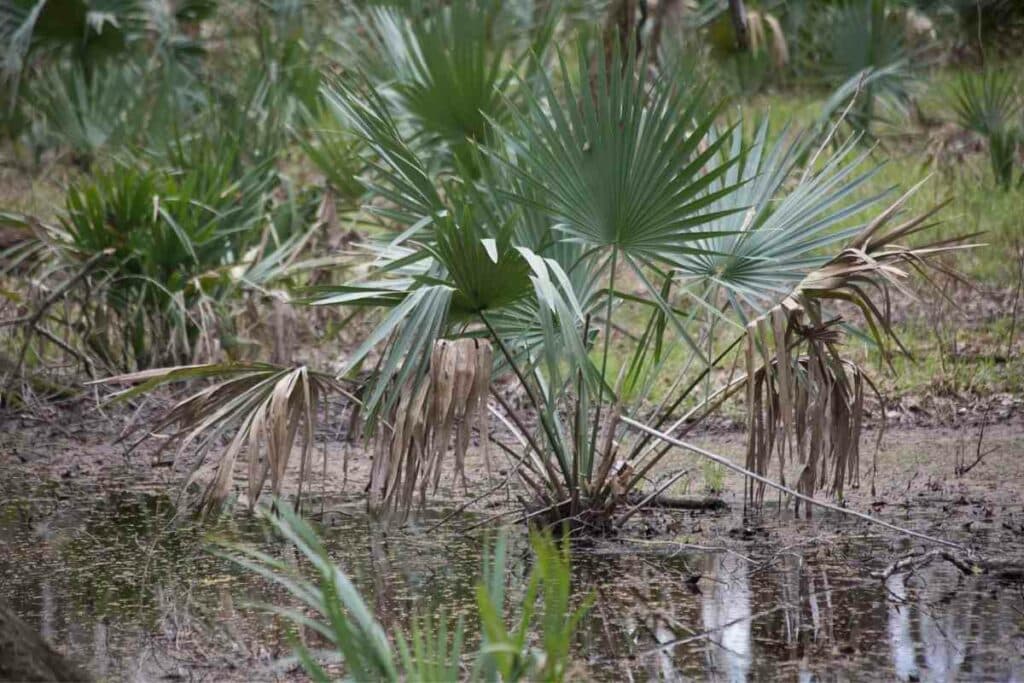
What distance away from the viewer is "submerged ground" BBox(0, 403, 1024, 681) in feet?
12.5

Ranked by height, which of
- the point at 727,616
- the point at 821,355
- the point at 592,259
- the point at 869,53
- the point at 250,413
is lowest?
the point at 727,616

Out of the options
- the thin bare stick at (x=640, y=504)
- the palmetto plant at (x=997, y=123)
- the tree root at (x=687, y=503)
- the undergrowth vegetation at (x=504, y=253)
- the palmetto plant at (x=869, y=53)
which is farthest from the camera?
the palmetto plant at (x=869, y=53)

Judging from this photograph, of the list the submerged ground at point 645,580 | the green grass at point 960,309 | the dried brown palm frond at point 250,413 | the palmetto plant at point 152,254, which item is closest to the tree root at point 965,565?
the submerged ground at point 645,580

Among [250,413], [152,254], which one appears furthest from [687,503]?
[152,254]

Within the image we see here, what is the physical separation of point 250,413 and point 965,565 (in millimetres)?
2500

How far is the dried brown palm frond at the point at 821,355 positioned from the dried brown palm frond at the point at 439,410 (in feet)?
2.95

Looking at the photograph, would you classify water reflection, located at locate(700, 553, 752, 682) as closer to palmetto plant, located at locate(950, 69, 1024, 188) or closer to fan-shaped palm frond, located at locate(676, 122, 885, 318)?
fan-shaped palm frond, located at locate(676, 122, 885, 318)

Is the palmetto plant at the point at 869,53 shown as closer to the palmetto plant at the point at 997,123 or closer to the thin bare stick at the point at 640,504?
the palmetto plant at the point at 997,123

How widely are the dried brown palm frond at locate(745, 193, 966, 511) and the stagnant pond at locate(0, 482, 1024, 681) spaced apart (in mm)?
418

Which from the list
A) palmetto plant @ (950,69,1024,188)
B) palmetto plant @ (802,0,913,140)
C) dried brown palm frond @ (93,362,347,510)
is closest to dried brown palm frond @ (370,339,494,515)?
dried brown palm frond @ (93,362,347,510)

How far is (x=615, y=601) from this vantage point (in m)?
4.39

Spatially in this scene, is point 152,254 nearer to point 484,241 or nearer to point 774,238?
point 484,241

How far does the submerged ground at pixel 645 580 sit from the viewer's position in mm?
3818

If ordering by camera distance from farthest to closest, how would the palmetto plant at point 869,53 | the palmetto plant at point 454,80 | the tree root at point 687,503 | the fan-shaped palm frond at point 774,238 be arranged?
the palmetto plant at point 869,53
the palmetto plant at point 454,80
the tree root at point 687,503
the fan-shaped palm frond at point 774,238
